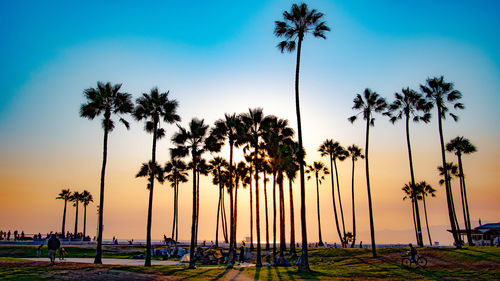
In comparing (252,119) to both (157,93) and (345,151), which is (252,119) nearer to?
(157,93)

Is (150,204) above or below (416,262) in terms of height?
above

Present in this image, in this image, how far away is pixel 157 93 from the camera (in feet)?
115

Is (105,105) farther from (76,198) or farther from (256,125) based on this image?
(76,198)

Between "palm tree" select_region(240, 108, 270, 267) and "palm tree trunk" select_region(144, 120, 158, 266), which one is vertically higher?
"palm tree" select_region(240, 108, 270, 267)

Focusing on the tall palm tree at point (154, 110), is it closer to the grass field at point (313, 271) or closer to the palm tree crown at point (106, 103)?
the palm tree crown at point (106, 103)

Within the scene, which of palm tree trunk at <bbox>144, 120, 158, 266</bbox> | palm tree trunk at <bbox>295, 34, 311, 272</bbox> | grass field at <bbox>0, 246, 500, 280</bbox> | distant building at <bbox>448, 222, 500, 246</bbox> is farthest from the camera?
distant building at <bbox>448, 222, 500, 246</bbox>

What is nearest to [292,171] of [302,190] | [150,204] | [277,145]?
[277,145]

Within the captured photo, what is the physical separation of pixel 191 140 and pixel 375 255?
2300 centimetres

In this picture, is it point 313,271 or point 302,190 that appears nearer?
point 313,271

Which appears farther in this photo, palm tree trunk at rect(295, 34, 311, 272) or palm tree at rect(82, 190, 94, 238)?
palm tree at rect(82, 190, 94, 238)

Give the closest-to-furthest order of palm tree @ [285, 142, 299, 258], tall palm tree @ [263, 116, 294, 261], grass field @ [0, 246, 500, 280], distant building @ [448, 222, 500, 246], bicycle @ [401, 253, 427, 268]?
grass field @ [0, 246, 500, 280] < bicycle @ [401, 253, 427, 268] < tall palm tree @ [263, 116, 294, 261] < palm tree @ [285, 142, 299, 258] < distant building @ [448, 222, 500, 246]

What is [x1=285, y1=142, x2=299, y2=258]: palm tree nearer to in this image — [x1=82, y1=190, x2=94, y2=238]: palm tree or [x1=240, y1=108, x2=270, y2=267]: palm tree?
[x1=240, y1=108, x2=270, y2=267]: palm tree

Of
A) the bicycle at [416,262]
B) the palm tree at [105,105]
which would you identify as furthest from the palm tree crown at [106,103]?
the bicycle at [416,262]

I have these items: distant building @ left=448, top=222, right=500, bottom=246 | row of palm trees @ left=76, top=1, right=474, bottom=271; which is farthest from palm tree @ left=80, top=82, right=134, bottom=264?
distant building @ left=448, top=222, right=500, bottom=246
